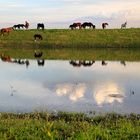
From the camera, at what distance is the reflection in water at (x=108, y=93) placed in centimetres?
2284

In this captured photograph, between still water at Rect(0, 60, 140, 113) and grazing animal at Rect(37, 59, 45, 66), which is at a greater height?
still water at Rect(0, 60, 140, 113)

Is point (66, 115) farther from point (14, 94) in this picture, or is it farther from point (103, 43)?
point (103, 43)

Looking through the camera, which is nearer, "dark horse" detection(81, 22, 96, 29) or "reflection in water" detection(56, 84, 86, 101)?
"reflection in water" detection(56, 84, 86, 101)

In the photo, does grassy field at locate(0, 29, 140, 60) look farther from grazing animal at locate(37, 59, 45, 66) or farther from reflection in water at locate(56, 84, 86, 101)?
reflection in water at locate(56, 84, 86, 101)

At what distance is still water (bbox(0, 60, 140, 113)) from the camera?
2083cm

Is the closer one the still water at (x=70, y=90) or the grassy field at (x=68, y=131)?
the grassy field at (x=68, y=131)

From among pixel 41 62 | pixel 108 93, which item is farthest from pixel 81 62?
pixel 108 93

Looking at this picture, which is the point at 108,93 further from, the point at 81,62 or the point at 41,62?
the point at 41,62

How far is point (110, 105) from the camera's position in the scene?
21.4m

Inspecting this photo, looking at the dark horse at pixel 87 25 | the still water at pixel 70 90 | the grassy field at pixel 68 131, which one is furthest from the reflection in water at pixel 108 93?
the dark horse at pixel 87 25

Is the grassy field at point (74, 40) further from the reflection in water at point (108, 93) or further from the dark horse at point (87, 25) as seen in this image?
the reflection in water at point (108, 93)

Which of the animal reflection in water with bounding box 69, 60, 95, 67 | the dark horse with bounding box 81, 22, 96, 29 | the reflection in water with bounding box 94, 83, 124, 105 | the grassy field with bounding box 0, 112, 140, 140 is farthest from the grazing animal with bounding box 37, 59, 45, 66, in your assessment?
the dark horse with bounding box 81, 22, 96, 29

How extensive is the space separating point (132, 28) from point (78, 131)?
6815 cm

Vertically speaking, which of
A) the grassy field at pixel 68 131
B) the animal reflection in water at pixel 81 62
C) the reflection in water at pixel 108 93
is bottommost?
the animal reflection in water at pixel 81 62
